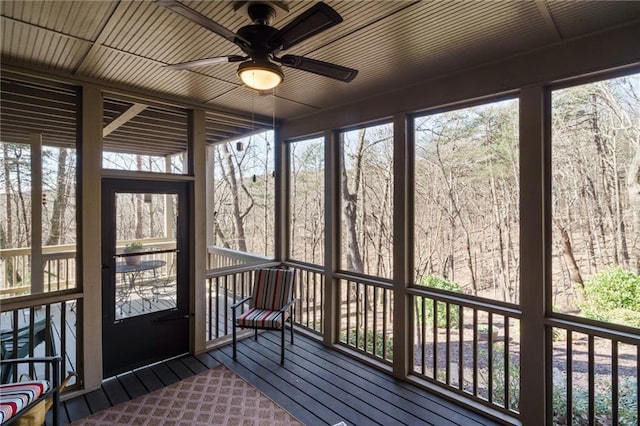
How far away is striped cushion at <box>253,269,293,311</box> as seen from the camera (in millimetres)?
3902

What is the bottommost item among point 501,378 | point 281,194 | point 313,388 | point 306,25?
point 313,388

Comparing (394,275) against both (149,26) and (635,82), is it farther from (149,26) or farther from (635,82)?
(149,26)

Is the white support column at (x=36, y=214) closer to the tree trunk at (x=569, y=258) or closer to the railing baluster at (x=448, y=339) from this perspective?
the railing baluster at (x=448, y=339)

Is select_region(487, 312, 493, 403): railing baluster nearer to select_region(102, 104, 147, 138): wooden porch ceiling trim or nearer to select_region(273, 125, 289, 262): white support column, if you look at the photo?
select_region(273, 125, 289, 262): white support column

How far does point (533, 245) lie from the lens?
8.01 ft

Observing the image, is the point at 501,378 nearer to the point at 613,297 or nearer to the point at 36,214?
the point at 613,297

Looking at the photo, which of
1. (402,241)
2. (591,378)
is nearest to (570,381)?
(591,378)

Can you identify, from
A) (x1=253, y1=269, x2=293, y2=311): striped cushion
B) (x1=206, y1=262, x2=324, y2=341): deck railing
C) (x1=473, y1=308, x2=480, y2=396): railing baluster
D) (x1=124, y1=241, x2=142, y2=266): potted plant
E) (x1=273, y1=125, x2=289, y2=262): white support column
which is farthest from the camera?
(x1=273, y1=125, x2=289, y2=262): white support column

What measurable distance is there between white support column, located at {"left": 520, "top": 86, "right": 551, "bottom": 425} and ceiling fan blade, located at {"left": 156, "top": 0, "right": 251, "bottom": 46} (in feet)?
7.01

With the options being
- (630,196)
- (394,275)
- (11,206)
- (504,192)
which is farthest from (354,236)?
(11,206)

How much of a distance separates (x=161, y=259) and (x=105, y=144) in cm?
131

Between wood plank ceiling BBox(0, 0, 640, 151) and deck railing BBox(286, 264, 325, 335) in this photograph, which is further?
deck railing BBox(286, 264, 325, 335)

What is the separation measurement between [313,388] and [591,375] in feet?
7.28

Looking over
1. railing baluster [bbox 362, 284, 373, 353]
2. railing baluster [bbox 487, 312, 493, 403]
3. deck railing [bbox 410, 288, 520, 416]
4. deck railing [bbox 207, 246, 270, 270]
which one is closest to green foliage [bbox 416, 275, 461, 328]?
deck railing [bbox 410, 288, 520, 416]
